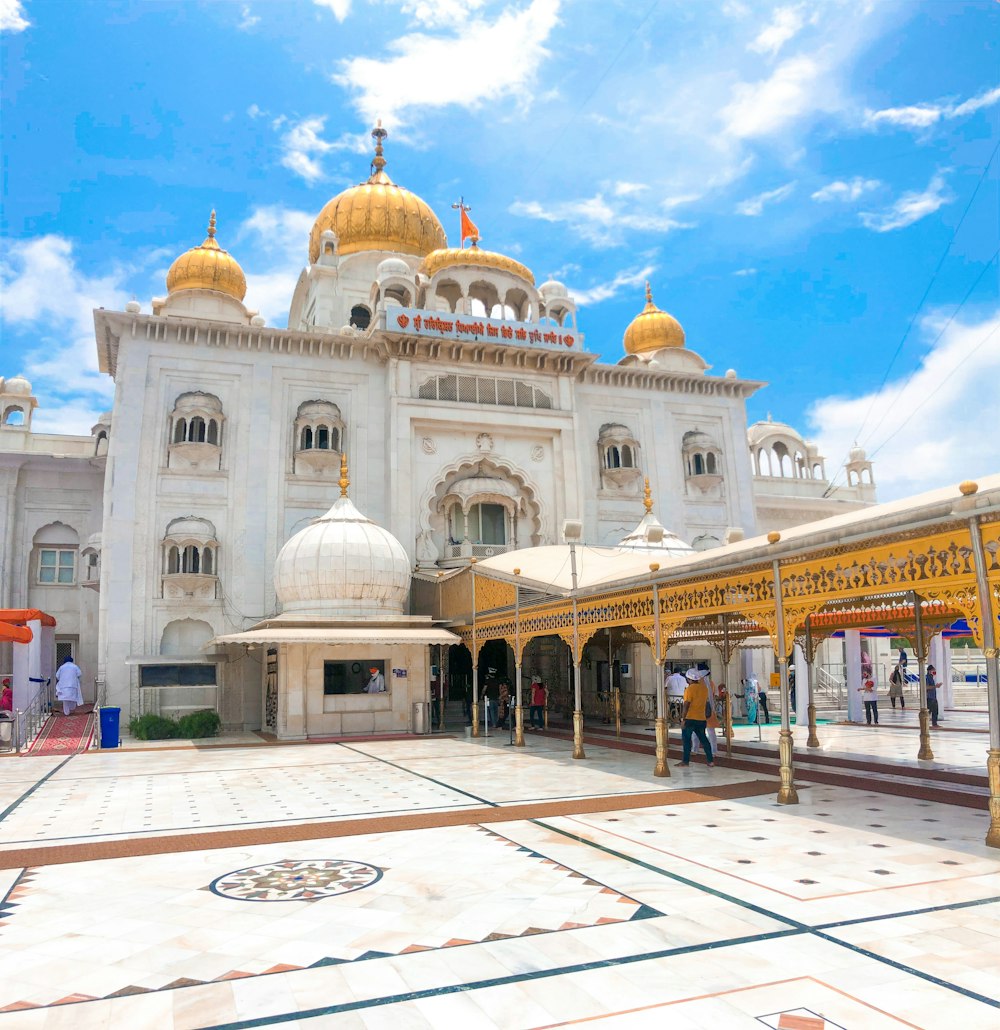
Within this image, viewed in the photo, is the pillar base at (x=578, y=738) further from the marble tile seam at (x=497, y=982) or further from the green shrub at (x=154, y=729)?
the green shrub at (x=154, y=729)

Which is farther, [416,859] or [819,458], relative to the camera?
[819,458]

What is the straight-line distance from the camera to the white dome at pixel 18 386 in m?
29.8

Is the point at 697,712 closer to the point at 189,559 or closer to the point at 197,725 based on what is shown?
the point at 197,725

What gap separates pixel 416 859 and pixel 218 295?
23655 millimetres

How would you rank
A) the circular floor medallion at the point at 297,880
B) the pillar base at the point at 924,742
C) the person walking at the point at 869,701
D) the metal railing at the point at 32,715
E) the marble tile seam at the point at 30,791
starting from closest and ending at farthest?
1. the circular floor medallion at the point at 297,880
2. the marble tile seam at the point at 30,791
3. the pillar base at the point at 924,742
4. the metal railing at the point at 32,715
5. the person walking at the point at 869,701

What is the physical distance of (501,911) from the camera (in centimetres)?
537

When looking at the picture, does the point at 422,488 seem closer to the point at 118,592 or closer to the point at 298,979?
the point at 118,592

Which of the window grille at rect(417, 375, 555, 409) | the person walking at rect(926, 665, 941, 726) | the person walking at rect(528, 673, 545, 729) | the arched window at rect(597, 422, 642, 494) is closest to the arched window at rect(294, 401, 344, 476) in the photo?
the window grille at rect(417, 375, 555, 409)

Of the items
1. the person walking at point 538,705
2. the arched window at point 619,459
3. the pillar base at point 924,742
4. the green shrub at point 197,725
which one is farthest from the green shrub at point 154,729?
the pillar base at point 924,742

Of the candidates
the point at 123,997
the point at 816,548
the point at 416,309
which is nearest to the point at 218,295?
the point at 416,309

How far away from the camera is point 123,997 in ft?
13.5

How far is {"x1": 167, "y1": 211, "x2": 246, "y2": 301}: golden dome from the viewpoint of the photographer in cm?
2683

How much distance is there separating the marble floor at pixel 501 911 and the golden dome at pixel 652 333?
2264 centimetres

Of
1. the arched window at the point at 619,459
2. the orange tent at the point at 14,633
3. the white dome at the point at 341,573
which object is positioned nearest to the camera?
the orange tent at the point at 14,633
